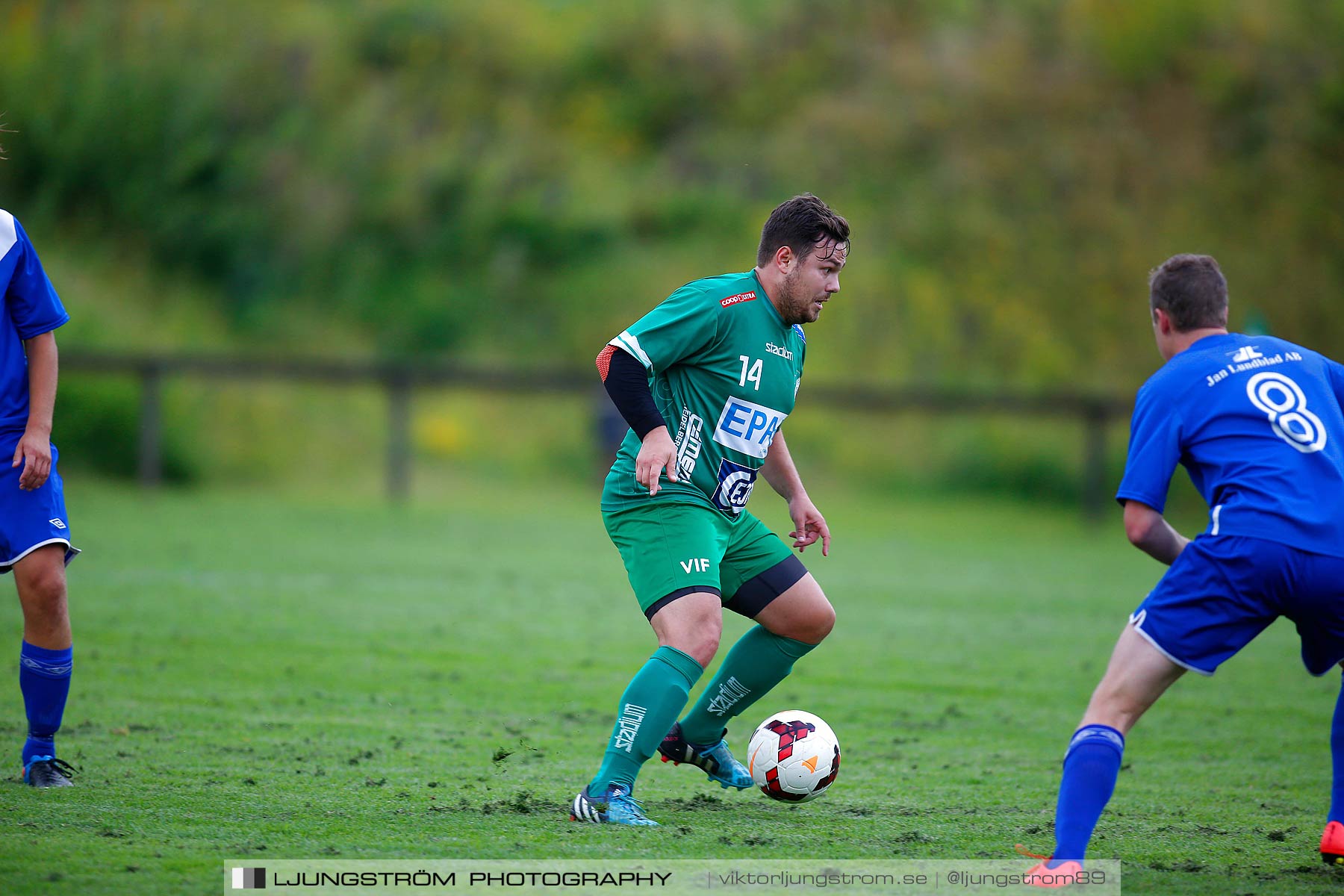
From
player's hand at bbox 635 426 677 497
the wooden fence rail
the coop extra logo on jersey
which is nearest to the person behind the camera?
player's hand at bbox 635 426 677 497

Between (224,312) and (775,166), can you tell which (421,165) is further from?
(775,166)

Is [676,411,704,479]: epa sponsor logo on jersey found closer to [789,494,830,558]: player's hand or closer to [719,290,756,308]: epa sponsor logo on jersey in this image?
[719,290,756,308]: epa sponsor logo on jersey

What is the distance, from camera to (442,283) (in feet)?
76.3

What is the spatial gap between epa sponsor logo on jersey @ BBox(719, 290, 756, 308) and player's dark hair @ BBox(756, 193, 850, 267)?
14cm

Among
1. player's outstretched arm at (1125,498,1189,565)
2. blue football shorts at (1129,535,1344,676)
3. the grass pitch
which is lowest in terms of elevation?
the grass pitch

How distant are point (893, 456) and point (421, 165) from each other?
9992mm

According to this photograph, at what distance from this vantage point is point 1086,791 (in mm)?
3520

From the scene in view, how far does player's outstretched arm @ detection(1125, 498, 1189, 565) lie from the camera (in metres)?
3.56

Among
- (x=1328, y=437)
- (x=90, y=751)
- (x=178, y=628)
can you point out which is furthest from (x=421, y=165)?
(x=1328, y=437)

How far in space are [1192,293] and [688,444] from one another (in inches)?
65.2

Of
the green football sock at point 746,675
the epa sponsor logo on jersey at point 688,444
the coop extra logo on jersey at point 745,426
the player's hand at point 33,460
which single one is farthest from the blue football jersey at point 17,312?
the green football sock at point 746,675

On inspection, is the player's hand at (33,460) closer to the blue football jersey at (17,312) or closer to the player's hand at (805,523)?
the blue football jersey at (17,312)

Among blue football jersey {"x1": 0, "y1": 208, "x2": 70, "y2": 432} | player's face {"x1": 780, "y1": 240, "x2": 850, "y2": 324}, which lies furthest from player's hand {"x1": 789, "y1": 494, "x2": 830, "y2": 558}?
blue football jersey {"x1": 0, "y1": 208, "x2": 70, "y2": 432}

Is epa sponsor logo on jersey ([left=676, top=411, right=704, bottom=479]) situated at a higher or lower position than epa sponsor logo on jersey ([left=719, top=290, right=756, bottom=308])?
lower
